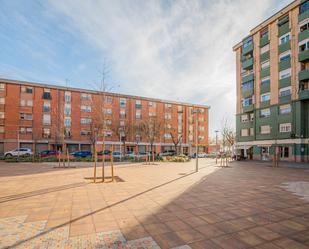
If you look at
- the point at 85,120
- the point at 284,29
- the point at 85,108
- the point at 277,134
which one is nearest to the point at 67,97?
the point at 85,108

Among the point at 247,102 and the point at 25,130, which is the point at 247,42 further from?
the point at 25,130

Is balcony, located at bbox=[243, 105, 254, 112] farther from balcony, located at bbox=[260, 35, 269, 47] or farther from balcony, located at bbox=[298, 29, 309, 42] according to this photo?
balcony, located at bbox=[298, 29, 309, 42]

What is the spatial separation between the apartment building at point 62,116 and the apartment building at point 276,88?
9.81m

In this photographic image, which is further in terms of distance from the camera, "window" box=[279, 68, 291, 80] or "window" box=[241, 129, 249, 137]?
"window" box=[241, 129, 249, 137]

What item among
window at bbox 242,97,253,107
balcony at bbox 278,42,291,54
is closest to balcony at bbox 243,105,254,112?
window at bbox 242,97,253,107

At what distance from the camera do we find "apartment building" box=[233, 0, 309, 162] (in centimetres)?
2736

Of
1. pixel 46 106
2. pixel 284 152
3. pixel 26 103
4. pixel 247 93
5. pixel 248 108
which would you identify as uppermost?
pixel 247 93

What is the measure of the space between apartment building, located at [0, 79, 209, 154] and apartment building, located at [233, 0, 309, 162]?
32.2ft

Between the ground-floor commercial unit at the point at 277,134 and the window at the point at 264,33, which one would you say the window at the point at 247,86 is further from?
the window at the point at 264,33

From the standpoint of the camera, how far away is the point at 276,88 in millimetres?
30891

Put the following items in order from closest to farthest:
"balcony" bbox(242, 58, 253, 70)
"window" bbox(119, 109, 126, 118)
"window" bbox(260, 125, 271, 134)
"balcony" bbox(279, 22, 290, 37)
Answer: "balcony" bbox(279, 22, 290, 37) < "window" bbox(260, 125, 271, 134) < "balcony" bbox(242, 58, 253, 70) < "window" bbox(119, 109, 126, 118)

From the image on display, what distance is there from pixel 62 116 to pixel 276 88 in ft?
133

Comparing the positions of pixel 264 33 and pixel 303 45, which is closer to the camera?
pixel 303 45

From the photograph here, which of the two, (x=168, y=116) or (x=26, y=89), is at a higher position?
(x=26, y=89)
